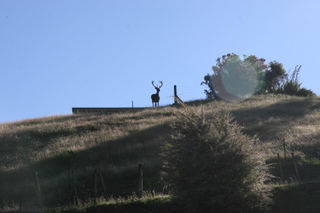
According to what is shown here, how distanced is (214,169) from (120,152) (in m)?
17.4

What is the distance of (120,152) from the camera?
103ft

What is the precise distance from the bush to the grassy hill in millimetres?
913

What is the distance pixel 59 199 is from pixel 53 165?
10926 millimetres

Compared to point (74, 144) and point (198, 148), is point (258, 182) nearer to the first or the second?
point (198, 148)

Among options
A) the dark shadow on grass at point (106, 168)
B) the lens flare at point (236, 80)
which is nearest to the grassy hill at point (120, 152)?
the dark shadow on grass at point (106, 168)

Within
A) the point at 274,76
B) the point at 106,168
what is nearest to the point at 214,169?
the point at 106,168

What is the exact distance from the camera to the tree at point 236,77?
6700cm

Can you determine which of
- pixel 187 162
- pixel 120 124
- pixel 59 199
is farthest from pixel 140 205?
pixel 120 124

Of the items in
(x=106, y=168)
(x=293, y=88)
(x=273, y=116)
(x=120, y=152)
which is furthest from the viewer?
(x=293, y=88)

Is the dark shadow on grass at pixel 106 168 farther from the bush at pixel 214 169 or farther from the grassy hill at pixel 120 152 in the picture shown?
the bush at pixel 214 169

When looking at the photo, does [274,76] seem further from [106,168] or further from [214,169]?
[214,169]

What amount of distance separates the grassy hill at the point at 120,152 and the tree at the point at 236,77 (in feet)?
48.9

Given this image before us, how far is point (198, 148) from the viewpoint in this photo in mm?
14758

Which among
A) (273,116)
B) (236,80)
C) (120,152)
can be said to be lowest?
(120,152)
